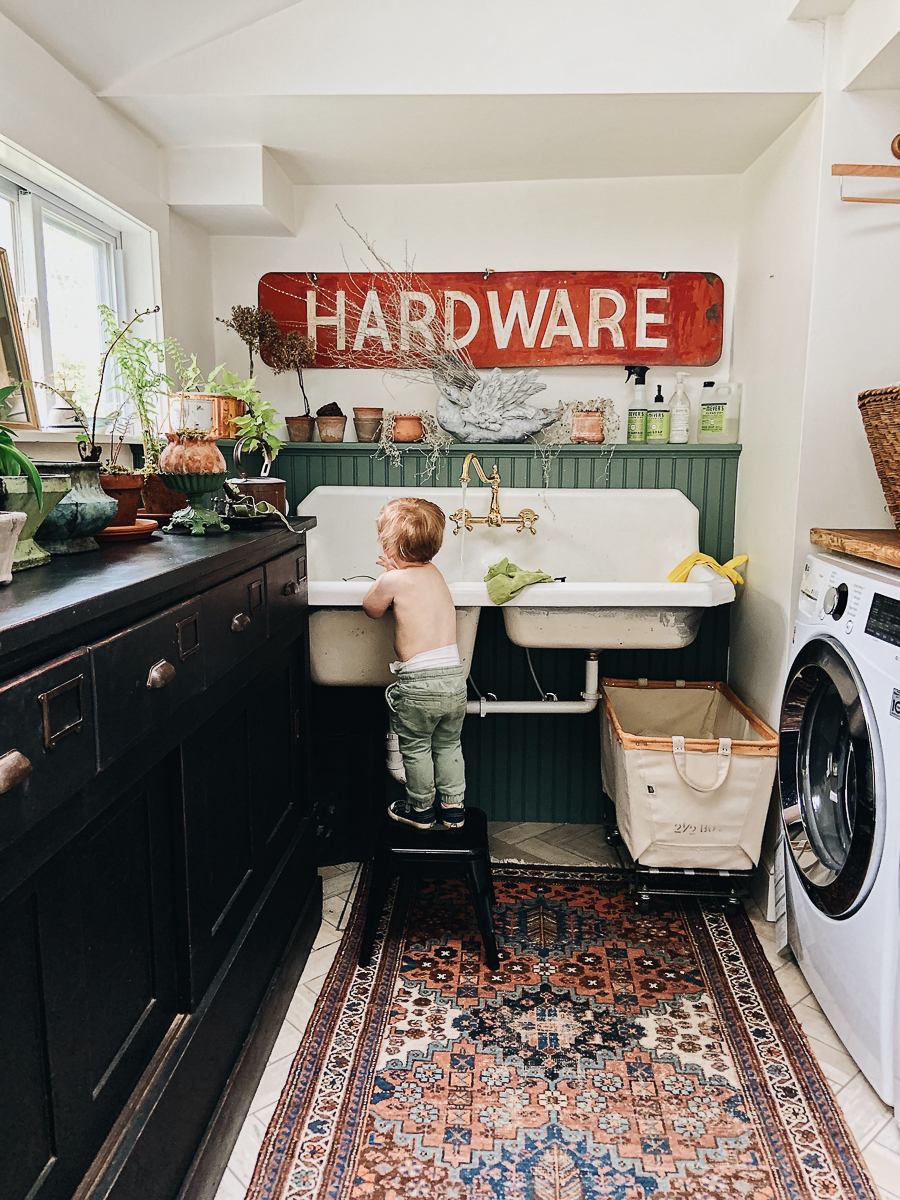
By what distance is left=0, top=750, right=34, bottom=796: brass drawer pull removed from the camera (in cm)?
74

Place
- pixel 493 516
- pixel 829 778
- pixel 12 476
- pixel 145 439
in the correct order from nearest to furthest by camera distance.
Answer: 1. pixel 12 476
2. pixel 145 439
3. pixel 829 778
4. pixel 493 516

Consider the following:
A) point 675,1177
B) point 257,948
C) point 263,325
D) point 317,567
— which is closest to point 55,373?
point 263,325

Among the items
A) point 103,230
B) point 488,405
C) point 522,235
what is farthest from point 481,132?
point 103,230

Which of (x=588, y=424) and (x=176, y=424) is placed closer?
(x=176, y=424)

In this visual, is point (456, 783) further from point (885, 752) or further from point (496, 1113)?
point (885, 752)

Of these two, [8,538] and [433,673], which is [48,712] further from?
[433,673]

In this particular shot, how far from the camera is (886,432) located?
1779mm

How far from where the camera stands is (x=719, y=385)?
2723 millimetres

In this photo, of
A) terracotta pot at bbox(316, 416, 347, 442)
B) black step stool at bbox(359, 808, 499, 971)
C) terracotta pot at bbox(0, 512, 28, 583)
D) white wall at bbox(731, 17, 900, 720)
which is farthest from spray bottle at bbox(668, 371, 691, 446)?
terracotta pot at bbox(0, 512, 28, 583)

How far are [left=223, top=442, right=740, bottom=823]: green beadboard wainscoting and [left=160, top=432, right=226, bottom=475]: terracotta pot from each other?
104 cm

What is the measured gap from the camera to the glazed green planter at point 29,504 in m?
1.10

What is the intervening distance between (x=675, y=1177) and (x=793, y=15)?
2532 millimetres

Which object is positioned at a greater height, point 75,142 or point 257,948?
point 75,142

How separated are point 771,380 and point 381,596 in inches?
52.1
